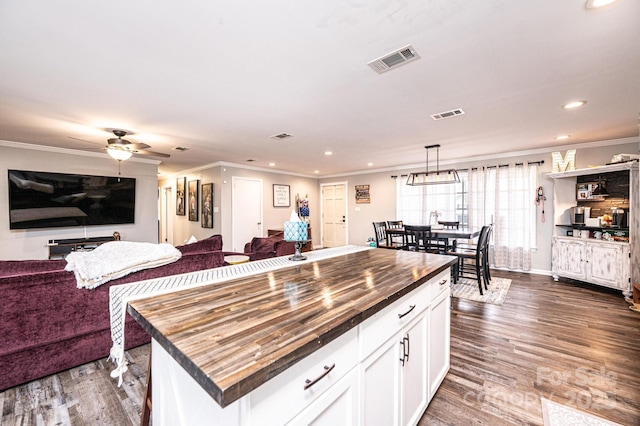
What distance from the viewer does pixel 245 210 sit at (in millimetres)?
6844

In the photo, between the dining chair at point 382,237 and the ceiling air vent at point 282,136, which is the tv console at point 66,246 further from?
the dining chair at point 382,237

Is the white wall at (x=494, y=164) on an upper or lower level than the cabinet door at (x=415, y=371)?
upper

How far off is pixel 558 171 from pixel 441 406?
15.9 ft

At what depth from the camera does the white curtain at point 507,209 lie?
5207 millimetres

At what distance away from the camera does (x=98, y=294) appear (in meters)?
2.24

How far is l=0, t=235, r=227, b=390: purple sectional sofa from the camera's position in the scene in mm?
1914

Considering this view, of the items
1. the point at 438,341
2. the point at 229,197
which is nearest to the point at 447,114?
the point at 438,341

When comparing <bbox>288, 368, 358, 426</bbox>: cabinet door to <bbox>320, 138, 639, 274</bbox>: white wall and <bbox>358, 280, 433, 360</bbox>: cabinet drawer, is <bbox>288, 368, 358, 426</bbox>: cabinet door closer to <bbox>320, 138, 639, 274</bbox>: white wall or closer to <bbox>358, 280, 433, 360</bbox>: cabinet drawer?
<bbox>358, 280, 433, 360</bbox>: cabinet drawer

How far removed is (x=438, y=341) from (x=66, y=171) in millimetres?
6674

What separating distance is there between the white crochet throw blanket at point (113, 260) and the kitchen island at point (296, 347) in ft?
4.76

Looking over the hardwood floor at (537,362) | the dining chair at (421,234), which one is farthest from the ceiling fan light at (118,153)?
the hardwood floor at (537,362)

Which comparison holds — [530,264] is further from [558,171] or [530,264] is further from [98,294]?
[98,294]

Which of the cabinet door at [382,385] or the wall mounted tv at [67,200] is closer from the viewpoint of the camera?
the cabinet door at [382,385]

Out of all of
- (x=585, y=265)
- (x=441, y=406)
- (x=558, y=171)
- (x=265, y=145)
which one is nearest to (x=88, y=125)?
(x=265, y=145)
